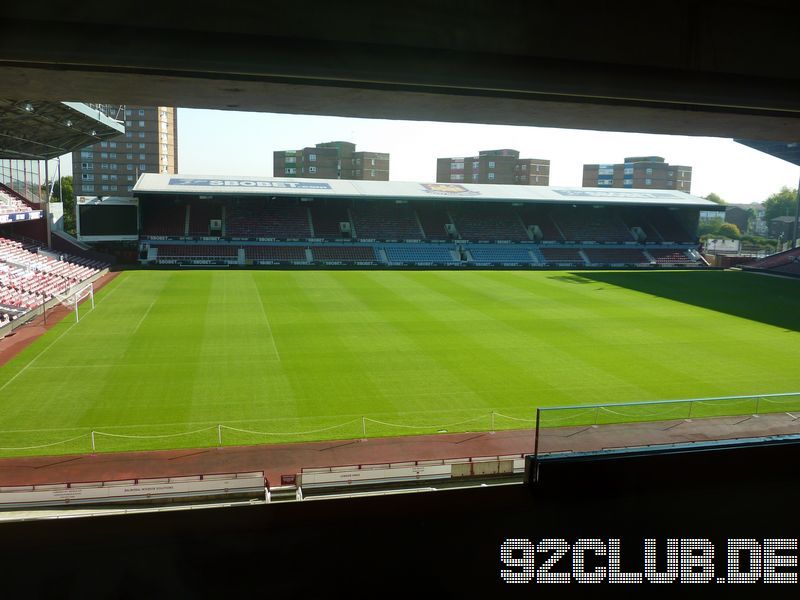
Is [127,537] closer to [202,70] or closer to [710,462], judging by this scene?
[202,70]

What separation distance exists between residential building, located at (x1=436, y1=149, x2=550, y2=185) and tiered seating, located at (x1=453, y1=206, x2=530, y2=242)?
201 ft

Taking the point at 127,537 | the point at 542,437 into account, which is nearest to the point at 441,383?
the point at 542,437

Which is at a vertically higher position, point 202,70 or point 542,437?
point 202,70

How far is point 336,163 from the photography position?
385ft

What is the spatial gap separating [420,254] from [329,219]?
872 centimetres

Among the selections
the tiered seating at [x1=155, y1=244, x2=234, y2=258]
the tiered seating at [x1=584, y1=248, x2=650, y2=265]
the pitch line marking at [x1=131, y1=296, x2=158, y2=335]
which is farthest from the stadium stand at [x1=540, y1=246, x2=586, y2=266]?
the pitch line marking at [x1=131, y1=296, x2=158, y2=335]

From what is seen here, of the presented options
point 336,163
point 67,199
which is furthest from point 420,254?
point 336,163

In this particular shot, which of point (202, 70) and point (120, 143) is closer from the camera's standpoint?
point (202, 70)

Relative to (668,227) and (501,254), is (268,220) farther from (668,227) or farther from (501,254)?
(668,227)

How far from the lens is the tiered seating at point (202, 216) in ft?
169

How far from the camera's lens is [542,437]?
5176mm

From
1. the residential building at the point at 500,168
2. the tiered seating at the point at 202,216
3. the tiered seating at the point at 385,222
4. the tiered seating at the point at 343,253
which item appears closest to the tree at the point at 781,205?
the residential building at the point at 500,168

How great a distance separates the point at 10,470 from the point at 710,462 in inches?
509

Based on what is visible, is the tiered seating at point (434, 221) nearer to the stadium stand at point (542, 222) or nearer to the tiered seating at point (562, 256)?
the stadium stand at point (542, 222)
